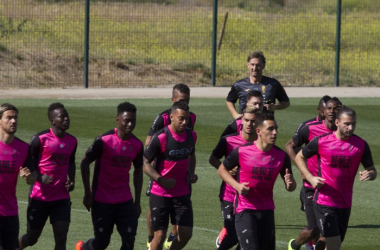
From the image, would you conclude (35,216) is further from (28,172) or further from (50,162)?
(28,172)

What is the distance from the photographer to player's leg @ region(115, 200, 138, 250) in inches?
396

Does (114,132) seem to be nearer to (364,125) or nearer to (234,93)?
(234,93)

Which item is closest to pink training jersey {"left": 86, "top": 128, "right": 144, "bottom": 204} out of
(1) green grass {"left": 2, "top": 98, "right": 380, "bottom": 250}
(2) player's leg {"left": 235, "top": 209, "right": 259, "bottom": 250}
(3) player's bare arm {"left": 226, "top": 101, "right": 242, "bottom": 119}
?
(2) player's leg {"left": 235, "top": 209, "right": 259, "bottom": 250}

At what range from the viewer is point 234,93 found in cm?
1379

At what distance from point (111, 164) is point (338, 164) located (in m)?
2.56

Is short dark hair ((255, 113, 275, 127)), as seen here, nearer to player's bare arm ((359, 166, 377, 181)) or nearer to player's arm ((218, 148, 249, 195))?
player's arm ((218, 148, 249, 195))

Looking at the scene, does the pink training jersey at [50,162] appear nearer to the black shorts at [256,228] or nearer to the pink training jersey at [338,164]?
the black shorts at [256,228]

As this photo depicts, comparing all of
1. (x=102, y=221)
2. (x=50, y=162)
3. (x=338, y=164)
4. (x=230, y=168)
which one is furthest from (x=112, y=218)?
(x=338, y=164)

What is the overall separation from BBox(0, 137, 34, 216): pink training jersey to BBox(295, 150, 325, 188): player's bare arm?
3.06 m

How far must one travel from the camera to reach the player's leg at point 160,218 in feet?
34.1

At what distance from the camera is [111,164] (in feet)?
33.3

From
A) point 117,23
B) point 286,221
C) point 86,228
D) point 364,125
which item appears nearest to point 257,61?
point 286,221

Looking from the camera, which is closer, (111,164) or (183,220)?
(111,164)

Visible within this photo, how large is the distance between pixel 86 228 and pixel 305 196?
3213 mm
